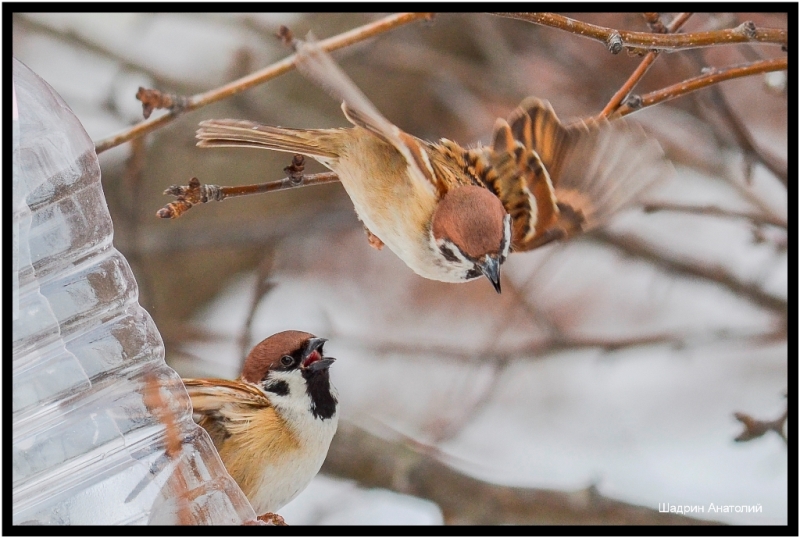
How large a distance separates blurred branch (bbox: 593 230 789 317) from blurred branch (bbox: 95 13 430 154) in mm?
1681

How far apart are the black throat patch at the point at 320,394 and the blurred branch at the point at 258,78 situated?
626mm

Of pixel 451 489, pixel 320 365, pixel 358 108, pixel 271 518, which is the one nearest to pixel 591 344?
pixel 451 489

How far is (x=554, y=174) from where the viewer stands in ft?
6.30

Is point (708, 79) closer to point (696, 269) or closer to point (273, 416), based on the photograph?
point (273, 416)

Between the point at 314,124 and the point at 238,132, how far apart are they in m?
1.70

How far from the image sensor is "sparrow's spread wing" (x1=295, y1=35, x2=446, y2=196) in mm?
1197

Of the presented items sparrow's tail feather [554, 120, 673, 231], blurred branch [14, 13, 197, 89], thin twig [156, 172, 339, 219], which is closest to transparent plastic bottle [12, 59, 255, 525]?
thin twig [156, 172, 339, 219]

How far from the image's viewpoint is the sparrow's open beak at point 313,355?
71.3 inches

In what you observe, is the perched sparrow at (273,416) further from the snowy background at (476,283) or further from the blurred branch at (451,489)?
the blurred branch at (451,489)

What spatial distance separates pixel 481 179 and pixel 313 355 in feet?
1.82

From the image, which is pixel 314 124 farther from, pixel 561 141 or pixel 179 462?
pixel 179 462

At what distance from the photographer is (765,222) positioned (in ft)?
7.93

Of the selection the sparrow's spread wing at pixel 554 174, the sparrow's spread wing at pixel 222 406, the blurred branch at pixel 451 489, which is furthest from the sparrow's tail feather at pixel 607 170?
the blurred branch at pixel 451 489

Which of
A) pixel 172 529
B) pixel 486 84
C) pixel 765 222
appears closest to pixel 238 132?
pixel 172 529
